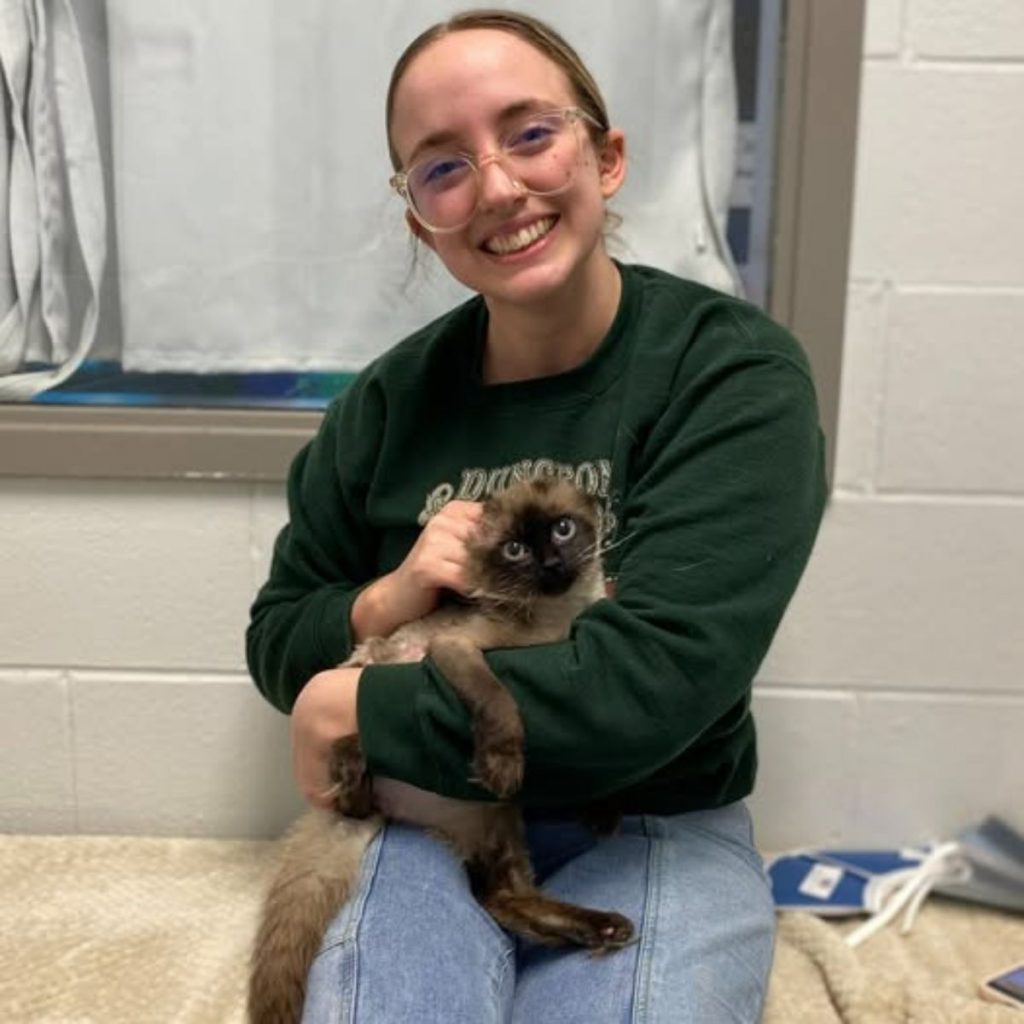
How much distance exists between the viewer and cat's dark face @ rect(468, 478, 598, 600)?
1239 millimetres

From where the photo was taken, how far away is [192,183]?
5.85 feet

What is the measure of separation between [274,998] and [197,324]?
3.38ft

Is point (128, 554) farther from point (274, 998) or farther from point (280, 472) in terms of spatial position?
point (274, 998)

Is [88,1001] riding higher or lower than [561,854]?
lower

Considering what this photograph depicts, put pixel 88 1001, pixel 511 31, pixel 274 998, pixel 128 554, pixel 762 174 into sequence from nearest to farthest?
pixel 274 998
pixel 511 31
pixel 88 1001
pixel 762 174
pixel 128 554

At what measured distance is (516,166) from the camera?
1255 millimetres

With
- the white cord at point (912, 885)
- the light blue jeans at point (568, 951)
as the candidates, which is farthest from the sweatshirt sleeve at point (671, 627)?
the white cord at point (912, 885)

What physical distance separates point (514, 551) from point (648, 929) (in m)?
0.40

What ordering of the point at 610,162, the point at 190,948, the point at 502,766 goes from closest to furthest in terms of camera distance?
the point at 502,766, the point at 610,162, the point at 190,948

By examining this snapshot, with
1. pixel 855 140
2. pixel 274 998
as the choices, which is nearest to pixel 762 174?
pixel 855 140

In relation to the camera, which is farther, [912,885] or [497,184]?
[912,885]

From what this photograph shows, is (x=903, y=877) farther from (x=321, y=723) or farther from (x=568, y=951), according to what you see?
(x=321, y=723)

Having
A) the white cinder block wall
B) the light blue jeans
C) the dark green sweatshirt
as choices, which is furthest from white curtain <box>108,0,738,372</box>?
the light blue jeans

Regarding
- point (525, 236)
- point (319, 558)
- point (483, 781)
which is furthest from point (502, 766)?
point (525, 236)
